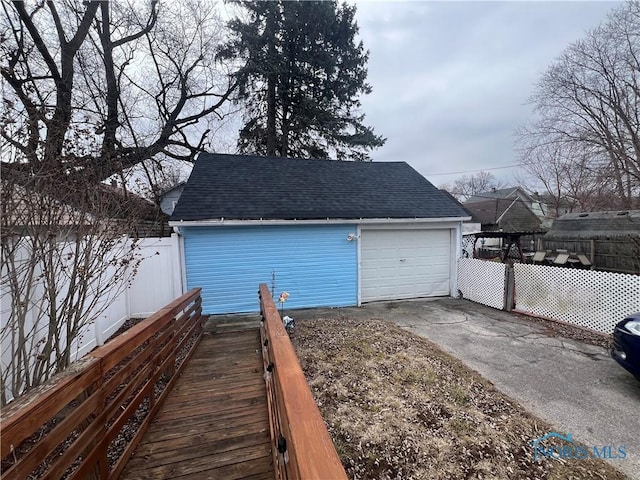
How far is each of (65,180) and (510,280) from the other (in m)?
8.35

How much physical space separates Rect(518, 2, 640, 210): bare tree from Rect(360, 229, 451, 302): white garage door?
461 inches

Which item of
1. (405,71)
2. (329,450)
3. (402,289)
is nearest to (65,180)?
(329,450)

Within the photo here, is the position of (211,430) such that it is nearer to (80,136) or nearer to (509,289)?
(80,136)

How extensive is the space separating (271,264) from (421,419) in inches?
186

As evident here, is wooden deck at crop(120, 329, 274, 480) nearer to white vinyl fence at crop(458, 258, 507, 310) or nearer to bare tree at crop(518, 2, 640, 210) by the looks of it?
white vinyl fence at crop(458, 258, 507, 310)

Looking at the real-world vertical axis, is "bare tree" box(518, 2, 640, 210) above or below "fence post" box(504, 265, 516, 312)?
above

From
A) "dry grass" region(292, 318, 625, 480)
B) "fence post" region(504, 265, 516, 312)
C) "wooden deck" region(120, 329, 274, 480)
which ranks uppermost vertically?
"fence post" region(504, 265, 516, 312)

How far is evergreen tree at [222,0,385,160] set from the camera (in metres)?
12.1

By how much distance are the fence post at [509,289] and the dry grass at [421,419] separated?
330cm

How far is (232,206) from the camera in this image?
6.86 metres

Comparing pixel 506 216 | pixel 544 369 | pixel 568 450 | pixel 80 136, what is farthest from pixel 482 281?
pixel 506 216

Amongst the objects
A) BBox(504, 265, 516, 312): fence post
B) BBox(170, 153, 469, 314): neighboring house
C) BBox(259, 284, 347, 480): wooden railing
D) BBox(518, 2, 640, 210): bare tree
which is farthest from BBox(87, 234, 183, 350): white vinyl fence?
BBox(518, 2, 640, 210): bare tree

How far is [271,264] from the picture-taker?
6891 millimetres

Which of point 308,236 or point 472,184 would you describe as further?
point 472,184
